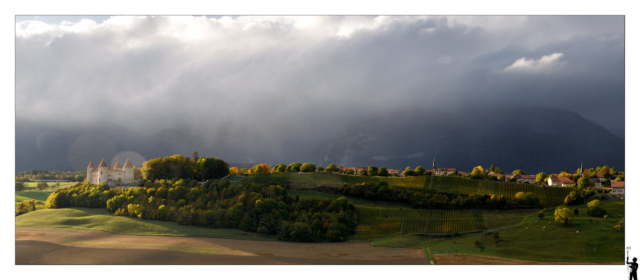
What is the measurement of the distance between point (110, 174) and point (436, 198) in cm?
2324

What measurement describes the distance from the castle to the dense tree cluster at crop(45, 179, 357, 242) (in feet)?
2.48

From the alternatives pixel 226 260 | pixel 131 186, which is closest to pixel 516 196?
pixel 226 260

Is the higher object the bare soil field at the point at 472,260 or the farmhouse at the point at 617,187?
the farmhouse at the point at 617,187

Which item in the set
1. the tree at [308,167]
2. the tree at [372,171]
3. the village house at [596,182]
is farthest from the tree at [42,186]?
the village house at [596,182]

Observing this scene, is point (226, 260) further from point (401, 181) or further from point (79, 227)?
point (401, 181)

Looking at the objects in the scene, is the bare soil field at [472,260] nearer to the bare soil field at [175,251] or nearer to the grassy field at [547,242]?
the grassy field at [547,242]

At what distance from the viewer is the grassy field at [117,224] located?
666 inches

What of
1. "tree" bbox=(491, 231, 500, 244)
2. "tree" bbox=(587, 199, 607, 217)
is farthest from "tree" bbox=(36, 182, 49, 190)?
"tree" bbox=(587, 199, 607, 217)

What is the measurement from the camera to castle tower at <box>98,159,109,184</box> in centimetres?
2089

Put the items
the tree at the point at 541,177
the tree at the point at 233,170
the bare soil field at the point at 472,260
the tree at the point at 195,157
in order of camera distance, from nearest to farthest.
Result: the bare soil field at the point at 472,260, the tree at the point at 195,157, the tree at the point at 541,177, the tree at the point at 233,170

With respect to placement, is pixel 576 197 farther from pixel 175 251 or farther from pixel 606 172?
pixel 175 251

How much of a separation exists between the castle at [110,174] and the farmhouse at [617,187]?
3169 cm

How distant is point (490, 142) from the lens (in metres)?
28.6

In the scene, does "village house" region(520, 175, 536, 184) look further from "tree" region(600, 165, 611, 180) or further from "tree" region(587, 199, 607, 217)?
"tree" region(587, 199, 607, 217)
